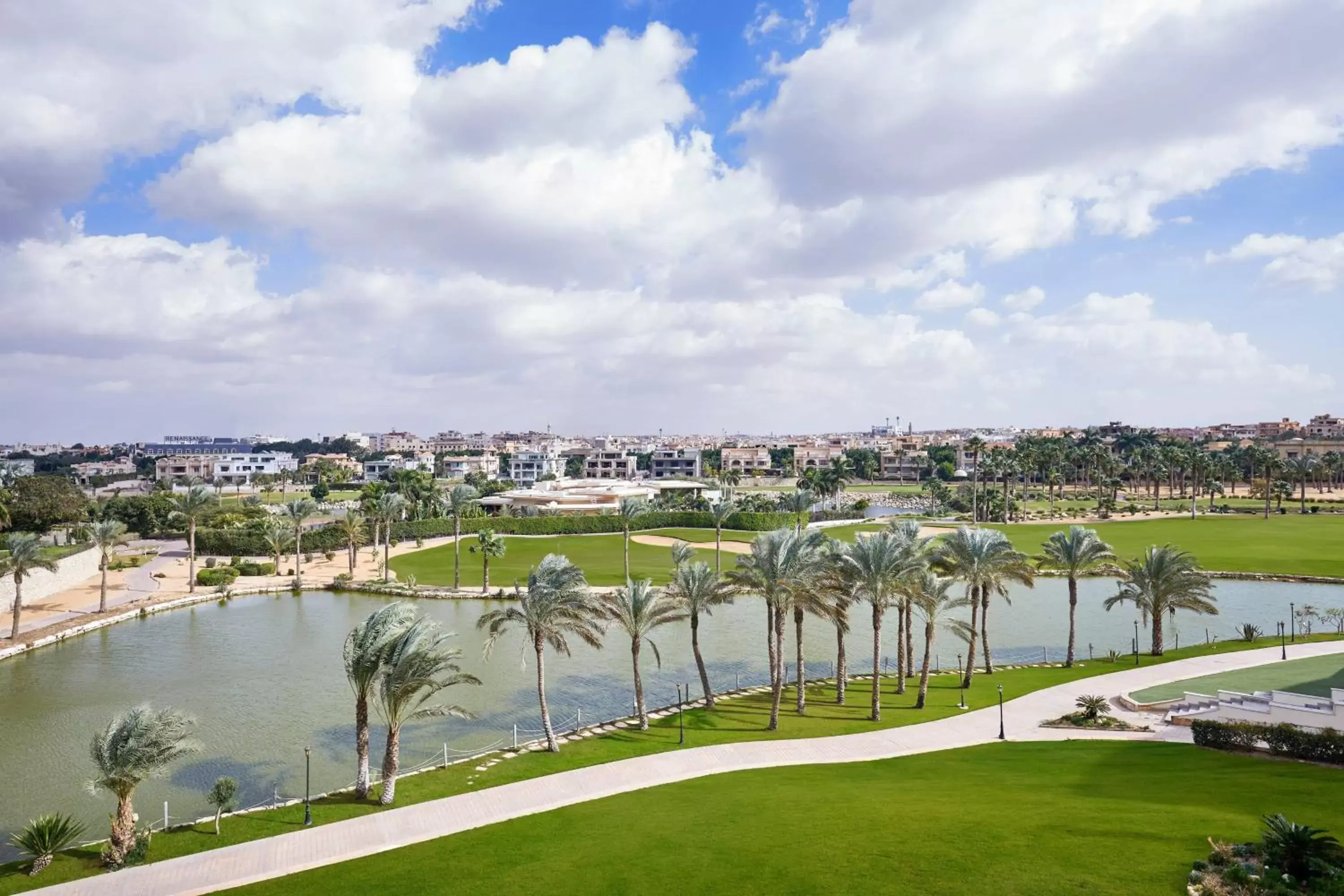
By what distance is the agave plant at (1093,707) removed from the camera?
27.5 metres

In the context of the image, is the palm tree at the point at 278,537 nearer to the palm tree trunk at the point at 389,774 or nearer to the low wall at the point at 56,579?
the low wall at the point at 56,579

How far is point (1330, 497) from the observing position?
123625mm

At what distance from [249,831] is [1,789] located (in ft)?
34.9

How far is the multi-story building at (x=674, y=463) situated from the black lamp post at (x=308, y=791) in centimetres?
15023

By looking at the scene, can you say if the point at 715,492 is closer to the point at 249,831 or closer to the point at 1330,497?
the point at 1330,497

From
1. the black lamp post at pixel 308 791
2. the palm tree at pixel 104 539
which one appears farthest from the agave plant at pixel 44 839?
the palm tree at pixel 104 539

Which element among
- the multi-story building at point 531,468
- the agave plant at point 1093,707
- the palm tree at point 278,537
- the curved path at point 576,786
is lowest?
the curved path at point 576,786

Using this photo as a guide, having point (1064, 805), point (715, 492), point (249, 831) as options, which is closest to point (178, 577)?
point (249, 831)

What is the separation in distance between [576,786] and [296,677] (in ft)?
63.8

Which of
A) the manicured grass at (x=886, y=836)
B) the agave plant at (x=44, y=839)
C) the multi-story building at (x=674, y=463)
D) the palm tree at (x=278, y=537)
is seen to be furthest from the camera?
the multi-story building at (x=674, y=463)

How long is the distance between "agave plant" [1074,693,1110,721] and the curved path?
102cm

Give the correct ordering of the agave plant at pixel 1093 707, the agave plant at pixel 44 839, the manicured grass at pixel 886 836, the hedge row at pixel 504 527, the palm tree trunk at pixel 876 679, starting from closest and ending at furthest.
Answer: the manicured grass at pixel 886 836 < the agave plant at pixel 44 839 < the agave plant at pixel 1093 707 < the palm tree trunk at pixel 876 679 < the hedge row at pixel 504 527

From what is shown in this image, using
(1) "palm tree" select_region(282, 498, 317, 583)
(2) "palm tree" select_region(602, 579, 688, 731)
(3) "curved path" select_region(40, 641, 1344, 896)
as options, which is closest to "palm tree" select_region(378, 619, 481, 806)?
(3) "curved path" select_region(40, 641, 1344, 896)

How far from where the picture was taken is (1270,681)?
2988 centimetres
